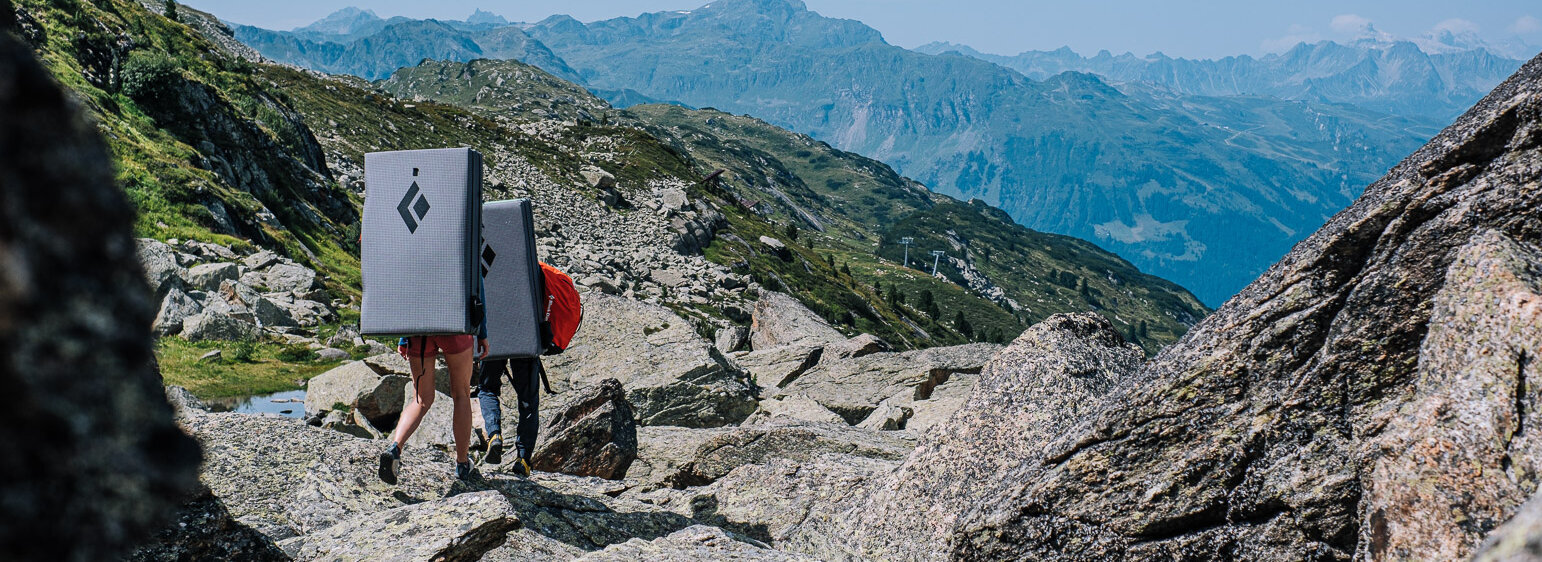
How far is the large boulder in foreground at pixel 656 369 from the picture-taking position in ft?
62.8

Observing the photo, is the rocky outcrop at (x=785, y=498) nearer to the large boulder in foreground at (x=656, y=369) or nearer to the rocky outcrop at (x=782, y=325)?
the large boulder in foreground at (x=656, y=369)

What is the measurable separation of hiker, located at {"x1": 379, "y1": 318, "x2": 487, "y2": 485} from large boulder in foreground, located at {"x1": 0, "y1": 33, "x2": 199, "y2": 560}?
754 cm

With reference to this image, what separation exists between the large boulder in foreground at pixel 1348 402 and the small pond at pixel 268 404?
46.5 ft

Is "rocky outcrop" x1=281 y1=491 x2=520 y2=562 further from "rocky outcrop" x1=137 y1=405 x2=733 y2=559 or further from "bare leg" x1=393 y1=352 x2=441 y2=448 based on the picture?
"bare leg" x1=393 y1=352 x2=441 y2=448

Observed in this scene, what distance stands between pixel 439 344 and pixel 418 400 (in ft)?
2.76

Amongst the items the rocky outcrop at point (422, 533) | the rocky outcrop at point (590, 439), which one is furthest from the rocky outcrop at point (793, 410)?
the rocky outcrop at point (422, 533)

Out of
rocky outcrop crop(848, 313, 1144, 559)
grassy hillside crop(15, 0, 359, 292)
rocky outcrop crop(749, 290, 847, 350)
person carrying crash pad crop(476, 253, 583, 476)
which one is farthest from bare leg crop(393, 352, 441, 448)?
rocky outcrop crop(749, 290, 847, 350)

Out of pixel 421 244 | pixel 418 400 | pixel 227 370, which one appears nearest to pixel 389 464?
pixel 418 400

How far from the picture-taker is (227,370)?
17.7 meters

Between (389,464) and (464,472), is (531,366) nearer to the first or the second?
(464,472)

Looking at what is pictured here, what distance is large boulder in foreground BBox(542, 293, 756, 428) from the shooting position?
19.2m

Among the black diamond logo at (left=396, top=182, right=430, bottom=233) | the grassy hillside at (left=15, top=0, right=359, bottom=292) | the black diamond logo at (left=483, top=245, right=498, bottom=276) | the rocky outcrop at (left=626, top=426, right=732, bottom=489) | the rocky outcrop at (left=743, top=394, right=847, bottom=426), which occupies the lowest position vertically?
the rocky outcrop at (left=626, top=426, right=732, bottom=489)

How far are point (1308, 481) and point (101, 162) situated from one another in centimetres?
740

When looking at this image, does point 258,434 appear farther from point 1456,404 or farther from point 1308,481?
point 1456,404
